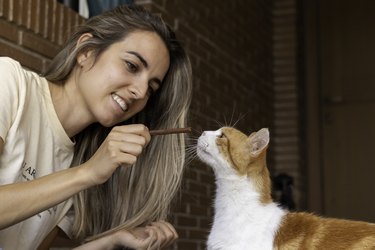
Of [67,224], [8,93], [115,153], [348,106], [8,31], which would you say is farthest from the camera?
[348,106]

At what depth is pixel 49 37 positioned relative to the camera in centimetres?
261

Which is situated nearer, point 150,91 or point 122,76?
point 122,76

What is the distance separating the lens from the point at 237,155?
1999 mm

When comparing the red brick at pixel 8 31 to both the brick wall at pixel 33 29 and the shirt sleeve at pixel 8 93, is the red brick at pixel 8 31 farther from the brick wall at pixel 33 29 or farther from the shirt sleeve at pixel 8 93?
the shirt sleeve at pixel 8 93

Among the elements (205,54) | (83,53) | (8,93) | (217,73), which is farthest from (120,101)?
(217,73)

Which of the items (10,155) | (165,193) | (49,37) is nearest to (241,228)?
(165,193)

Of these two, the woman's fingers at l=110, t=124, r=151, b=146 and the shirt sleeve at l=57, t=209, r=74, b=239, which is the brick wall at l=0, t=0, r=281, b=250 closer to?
the shirt sleeve at l=57, t=209, r=74, b=239

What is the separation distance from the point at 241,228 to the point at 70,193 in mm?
554

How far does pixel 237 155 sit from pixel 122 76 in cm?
42

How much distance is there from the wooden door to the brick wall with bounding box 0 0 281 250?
0.47m

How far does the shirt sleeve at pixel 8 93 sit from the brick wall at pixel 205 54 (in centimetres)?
59

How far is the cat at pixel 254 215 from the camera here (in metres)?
1.74

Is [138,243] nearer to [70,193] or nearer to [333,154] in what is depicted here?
[70,193]

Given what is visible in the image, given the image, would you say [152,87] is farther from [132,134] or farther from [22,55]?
[22,55]
